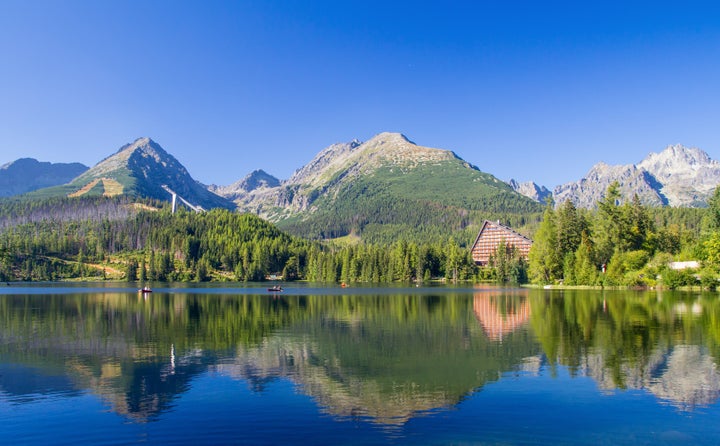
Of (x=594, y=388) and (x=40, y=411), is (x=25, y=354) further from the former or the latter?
(x=594, y=388)

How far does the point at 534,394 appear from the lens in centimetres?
2888

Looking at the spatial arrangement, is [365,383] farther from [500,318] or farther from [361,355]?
[500,318]

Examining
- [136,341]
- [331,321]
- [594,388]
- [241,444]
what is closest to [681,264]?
[331,321]

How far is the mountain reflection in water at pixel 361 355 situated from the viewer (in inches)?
1145

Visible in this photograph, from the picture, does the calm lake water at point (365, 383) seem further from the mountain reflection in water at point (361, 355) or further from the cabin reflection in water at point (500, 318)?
the cabin reflection in water at point (500, 318)

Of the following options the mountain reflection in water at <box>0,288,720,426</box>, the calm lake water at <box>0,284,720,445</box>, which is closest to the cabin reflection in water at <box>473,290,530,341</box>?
the mountain reflection in water at <box>0,288,720,426</box>

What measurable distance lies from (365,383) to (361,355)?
945 cm

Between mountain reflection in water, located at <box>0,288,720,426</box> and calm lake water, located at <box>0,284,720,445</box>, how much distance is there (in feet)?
0.59

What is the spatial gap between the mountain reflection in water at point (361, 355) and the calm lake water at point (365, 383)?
18 centimetres

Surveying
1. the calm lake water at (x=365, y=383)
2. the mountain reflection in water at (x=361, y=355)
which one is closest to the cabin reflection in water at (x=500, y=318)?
the mountain reflection in water at (x=361, y=355)

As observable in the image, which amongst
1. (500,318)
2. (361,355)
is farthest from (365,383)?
(500,318)

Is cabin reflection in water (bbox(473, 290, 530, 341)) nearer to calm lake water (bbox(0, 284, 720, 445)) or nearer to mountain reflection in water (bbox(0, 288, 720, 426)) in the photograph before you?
mountain reflection in water (bbox(0, 288, 720, 426))

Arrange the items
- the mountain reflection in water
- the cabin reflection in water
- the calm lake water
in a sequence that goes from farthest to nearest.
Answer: the cabin reflection in water < the mountain reflection in water < the calm lake water

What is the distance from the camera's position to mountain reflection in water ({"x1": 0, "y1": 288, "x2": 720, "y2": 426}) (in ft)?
95.5
